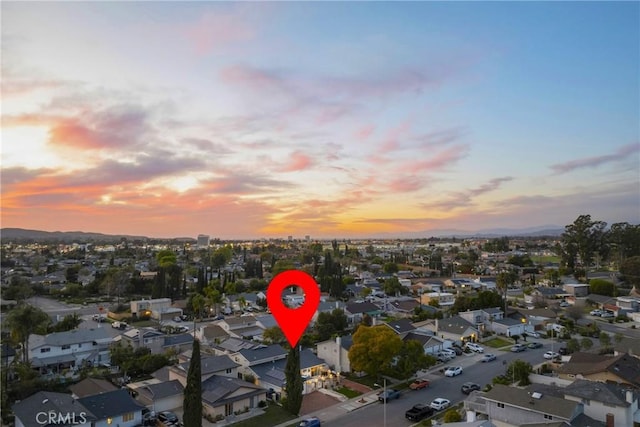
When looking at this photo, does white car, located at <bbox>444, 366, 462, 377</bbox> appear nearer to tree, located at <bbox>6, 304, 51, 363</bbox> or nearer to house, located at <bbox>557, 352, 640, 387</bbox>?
house, located at <bbox>557, 352, 640, 387</bbox>

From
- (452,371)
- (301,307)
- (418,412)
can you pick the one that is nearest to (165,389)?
(301,307)

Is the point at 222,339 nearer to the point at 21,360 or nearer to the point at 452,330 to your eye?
the point at 21,360

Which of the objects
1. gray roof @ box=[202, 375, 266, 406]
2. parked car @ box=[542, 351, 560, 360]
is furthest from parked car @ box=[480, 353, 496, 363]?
gray roof @ box=[202, 375, 266, 406]

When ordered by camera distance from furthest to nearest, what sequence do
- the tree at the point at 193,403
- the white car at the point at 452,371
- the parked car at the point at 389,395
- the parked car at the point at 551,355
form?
the parked car at the point at 551,355, the white car at the point at 452,371, the parked car at the point at 389,395, the tree at the point at 193,403

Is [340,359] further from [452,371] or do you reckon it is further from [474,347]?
[474,347]

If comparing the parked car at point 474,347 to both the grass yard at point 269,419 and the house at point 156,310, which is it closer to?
the grass yard at point 269,419

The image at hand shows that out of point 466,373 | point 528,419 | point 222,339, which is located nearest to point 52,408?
point 222,339

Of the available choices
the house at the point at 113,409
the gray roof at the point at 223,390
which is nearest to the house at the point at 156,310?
the gray roof at the point at 223,390

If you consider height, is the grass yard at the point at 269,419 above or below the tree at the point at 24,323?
below
